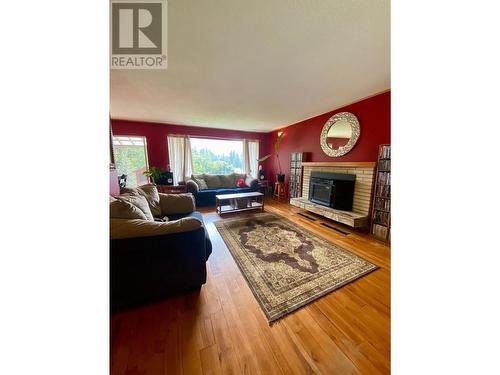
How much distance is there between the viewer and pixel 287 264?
195 cm

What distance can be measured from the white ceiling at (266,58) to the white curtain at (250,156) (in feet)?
8.19

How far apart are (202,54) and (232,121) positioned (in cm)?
264

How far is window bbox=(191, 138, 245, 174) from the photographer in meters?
5.41

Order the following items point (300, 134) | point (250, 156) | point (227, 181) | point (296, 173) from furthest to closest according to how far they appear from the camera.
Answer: point (250, 156) → point (227, 181) → point (296, 173) → point (300, 134)

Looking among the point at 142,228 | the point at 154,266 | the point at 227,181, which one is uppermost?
the point at 227,181

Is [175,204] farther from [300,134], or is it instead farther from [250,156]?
[250,156]

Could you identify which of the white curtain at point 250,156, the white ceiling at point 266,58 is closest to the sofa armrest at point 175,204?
the white ceiling at point 266,58

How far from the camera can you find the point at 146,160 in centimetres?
484

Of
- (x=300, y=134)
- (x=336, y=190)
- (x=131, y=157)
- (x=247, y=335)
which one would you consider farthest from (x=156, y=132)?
(x=247, y=335)

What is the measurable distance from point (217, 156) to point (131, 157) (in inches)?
94.7

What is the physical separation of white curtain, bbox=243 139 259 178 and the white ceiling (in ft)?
8.19
